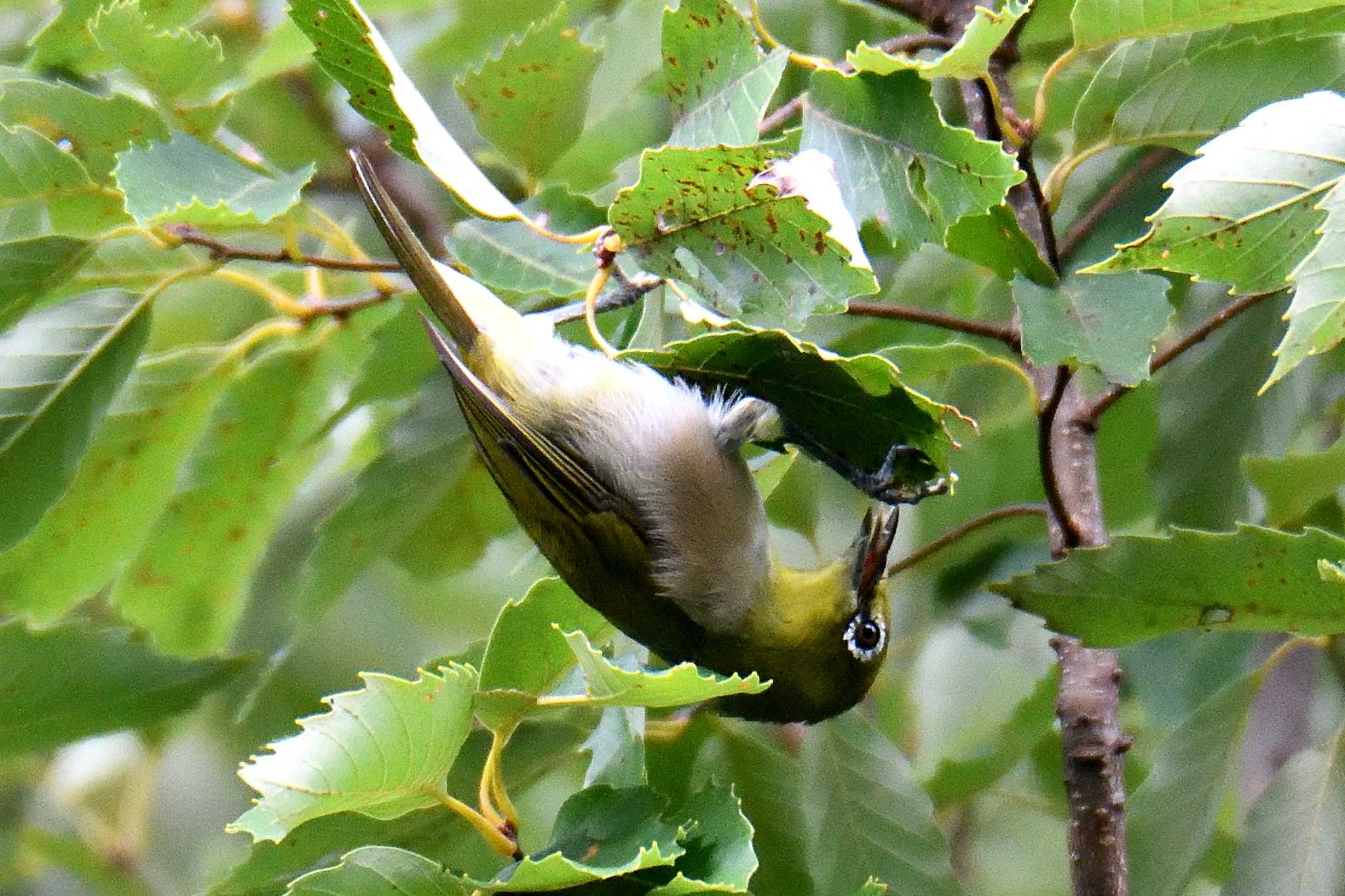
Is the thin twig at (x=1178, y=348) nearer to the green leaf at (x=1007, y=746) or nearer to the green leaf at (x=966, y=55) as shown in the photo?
the green leaf at (x=966, y=55)

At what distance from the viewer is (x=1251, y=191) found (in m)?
1.86

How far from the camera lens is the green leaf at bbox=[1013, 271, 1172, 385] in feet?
6.91

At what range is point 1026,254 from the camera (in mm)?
2299

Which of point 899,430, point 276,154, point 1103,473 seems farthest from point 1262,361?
point 276,154

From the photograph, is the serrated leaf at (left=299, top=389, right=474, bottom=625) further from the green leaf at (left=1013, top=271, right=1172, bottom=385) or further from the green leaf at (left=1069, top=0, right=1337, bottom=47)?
the green leaf at (left=1069, top=0, right=1337, bottom=47)

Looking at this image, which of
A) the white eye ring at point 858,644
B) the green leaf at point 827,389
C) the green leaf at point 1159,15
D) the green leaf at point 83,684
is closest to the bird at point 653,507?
the white eye ring at point 858,644

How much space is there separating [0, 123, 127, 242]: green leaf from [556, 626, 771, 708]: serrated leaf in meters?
1.43

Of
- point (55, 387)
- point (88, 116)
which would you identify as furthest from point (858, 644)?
point (88, 116)

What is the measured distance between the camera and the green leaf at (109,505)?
326cm

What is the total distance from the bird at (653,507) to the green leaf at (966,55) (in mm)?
815

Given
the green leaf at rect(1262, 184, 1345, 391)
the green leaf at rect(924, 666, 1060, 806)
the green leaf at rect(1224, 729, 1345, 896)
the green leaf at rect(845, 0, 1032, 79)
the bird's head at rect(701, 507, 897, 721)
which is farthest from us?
the green leaf at rect(924, 666, 1060, 806)

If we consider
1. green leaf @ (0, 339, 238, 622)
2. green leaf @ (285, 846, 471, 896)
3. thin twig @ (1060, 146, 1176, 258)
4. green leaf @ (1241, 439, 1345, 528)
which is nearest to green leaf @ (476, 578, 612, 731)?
green leaf @ (285, 846, 471, 896)

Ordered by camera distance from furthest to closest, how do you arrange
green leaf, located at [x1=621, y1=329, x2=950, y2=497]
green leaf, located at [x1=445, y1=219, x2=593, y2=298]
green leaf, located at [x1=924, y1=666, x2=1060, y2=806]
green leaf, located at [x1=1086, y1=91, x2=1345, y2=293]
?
green leaf, located at [x1=924, y1=666, x2=1060, y2=806] < green leaf, located at [x1=445, y1=219, x2=593, y2=298] < green leaf, located at [x1=621, y1=329, x2=950, y2=497] < green leaf, located at [x1=1086, y1=91, x2=1345, y2=293]

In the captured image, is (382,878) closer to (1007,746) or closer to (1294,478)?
(1007,746)
